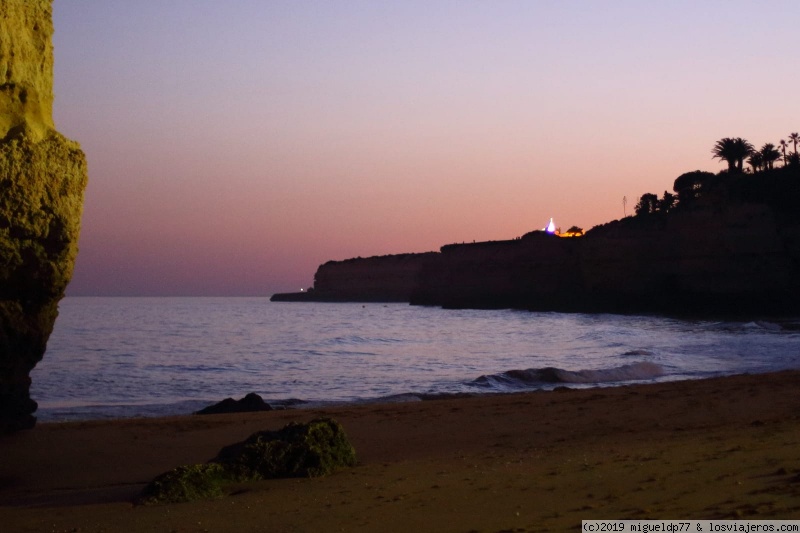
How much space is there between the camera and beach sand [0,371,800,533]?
5156 millimetres

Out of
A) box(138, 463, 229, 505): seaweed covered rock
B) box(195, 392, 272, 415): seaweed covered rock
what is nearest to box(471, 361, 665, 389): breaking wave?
box(195, 392, 272, 415): seaweed covered rock

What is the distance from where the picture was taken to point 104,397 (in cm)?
1783

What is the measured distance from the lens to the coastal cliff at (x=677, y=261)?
53.5m

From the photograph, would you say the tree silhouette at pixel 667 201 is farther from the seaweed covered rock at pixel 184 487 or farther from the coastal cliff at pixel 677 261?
the seaweed covered rock at pixel 184 487

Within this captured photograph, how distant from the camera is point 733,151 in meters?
74.8

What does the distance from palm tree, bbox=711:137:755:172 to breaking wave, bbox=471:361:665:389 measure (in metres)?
59.7

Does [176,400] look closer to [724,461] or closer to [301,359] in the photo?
[301,359]

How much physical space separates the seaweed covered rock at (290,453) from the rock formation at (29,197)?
398cm

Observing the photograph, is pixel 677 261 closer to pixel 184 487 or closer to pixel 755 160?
pixel 755 160

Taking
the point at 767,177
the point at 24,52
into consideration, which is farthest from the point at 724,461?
the point at 767,177

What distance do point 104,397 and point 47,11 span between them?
9.92 m

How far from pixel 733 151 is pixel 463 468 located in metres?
75.2

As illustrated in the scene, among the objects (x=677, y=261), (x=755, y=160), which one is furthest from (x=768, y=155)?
(x=677, y=261)

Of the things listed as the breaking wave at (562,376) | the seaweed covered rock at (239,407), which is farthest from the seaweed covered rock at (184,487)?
the breaking wave at (562,376)
